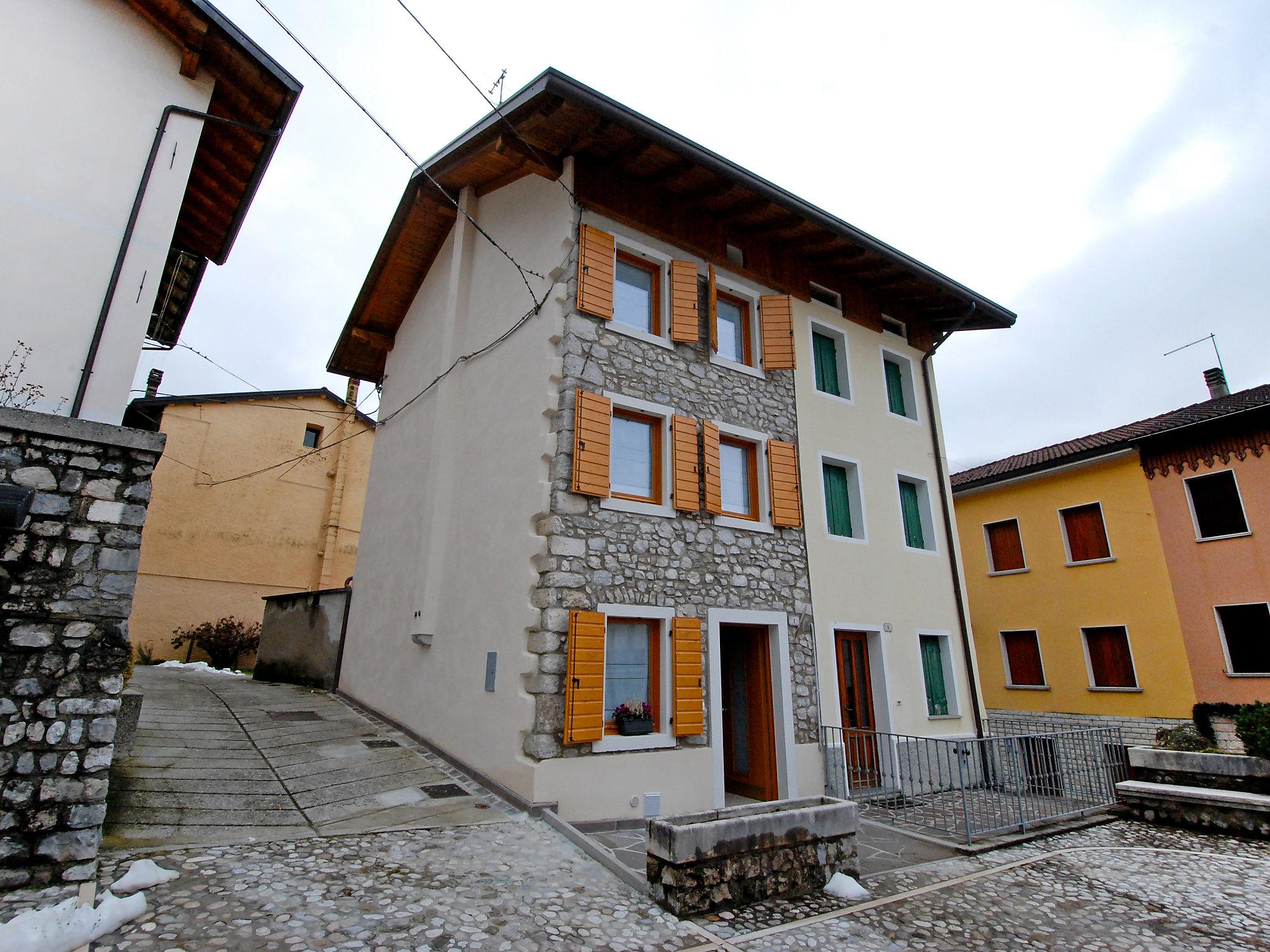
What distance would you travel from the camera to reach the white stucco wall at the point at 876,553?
9.45 metres

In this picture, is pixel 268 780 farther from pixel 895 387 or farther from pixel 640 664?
pixel 895 387

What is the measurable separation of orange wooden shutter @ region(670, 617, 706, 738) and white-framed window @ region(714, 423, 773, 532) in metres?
1.83

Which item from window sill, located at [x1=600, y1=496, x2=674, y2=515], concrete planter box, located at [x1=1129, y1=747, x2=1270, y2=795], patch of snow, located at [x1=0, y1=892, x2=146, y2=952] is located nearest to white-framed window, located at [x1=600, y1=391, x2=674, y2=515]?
window sill, located at [x1=600, y1=496, x2=674, y2=515]

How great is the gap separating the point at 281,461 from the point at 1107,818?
64.2ft

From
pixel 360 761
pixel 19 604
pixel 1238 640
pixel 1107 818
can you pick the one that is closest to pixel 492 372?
pixel 360 761

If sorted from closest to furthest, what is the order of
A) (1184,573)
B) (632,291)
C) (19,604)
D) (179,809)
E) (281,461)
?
(19,604)
(179,809)
(632,291)
(1184,573)
(281,461)

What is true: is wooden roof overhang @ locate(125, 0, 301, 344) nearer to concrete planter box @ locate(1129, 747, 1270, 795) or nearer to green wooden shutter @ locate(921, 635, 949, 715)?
green wooden shutter @ locate(921, 635, 949, 715)

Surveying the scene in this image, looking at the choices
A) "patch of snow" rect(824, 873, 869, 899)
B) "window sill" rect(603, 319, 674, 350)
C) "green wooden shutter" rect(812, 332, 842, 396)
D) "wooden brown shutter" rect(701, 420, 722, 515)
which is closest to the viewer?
Answer: "patch of snow" rect(824, 873, 869, 899)

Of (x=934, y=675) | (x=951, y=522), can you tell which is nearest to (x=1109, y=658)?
(x=951, y=522)

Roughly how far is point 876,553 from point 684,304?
4898mm

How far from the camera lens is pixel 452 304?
Result: 10.0m

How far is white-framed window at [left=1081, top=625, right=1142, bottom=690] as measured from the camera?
13.1 m

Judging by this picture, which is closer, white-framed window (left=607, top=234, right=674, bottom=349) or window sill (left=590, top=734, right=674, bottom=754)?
window sill (left=590, top=734, right=674, bottom=754)

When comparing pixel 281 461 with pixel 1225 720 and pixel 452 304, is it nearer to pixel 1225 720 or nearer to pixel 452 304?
pixel 452 304
